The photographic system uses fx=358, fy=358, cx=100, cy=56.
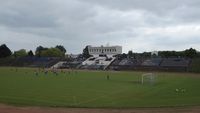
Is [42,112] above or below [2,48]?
below

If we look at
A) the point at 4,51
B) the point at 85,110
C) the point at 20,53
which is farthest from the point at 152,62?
the point at 85,110

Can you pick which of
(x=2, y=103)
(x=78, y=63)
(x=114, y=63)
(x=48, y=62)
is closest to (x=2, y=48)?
(x=48, y=62)

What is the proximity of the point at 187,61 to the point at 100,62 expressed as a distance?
3228cm

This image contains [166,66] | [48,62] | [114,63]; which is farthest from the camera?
[48,62]

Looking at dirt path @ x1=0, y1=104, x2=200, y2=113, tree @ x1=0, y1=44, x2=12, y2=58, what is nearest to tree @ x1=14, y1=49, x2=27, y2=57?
tree @ x1=0, y1=44, x2=12, y2=58

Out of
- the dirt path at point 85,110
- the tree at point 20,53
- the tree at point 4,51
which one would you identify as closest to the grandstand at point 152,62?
the tree at point 4,51

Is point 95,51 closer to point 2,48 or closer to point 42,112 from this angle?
point 2,48

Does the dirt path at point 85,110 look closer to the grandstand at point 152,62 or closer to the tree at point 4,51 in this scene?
the grandstand at point 152,62

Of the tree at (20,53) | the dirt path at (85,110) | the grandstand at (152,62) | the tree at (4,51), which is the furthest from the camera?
the tree at (20,53)

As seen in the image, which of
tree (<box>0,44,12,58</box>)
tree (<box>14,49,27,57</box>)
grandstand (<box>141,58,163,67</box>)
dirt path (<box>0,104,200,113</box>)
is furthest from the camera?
tree (<box>14,49,27,57</box>)

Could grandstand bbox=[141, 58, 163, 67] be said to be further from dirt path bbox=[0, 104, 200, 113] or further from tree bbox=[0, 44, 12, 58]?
dirt path bbox=[0, 104, 200, 113]

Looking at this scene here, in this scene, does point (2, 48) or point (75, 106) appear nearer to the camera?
point (75, 106)

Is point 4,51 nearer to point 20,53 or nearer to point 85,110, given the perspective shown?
point 20,53

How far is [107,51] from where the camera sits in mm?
197000
